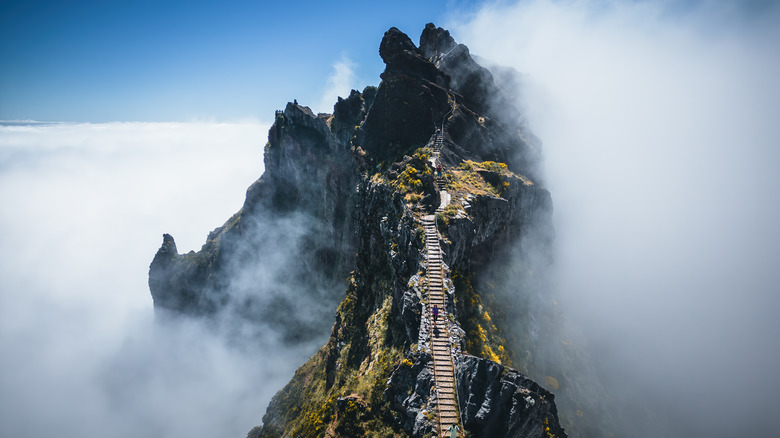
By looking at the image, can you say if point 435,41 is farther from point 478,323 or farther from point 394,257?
point 478,323

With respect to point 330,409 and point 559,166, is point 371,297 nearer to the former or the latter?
point 330,409

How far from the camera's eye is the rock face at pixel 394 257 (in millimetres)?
24531

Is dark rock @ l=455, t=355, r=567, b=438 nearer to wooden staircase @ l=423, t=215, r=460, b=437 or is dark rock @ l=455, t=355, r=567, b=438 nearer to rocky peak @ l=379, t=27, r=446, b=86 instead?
wooden staircase @ l=423, t=215, r=460, b=437

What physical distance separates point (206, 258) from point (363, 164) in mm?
84993

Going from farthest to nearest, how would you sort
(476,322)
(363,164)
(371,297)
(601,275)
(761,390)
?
(601,275), (761,390), (363,164), (371,297), (476,322)

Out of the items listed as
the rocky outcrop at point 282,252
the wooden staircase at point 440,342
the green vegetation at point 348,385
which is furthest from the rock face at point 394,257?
the wooden staircase at point 440,342

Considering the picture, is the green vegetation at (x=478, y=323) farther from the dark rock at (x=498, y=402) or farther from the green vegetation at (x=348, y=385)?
the green vegetation at (x=348, y=385)

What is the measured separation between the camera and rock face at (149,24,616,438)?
24531 mm

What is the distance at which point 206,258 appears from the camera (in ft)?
378

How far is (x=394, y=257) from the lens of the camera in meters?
37.0

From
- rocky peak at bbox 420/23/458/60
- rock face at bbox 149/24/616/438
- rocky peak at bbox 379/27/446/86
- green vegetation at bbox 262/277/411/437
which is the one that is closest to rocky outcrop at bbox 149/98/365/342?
rock face at bbox 149/24/616/438

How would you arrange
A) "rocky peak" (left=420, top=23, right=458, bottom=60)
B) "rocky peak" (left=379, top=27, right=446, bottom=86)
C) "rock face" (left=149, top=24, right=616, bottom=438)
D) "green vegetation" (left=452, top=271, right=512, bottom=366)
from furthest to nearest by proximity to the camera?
"rocky peak" (left=420, top=23, right=458, bottom=60), "rocky peak" (left=379, top=27, right=446, bottom=86), "green vegetation" (left=452, top=271, right=512, bottom=366), "rock face" (left=149, top=24, right=616, bottom=438)

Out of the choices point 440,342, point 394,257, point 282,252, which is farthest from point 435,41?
point 440,342

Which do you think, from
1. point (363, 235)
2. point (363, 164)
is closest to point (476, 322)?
point (363, 235)
